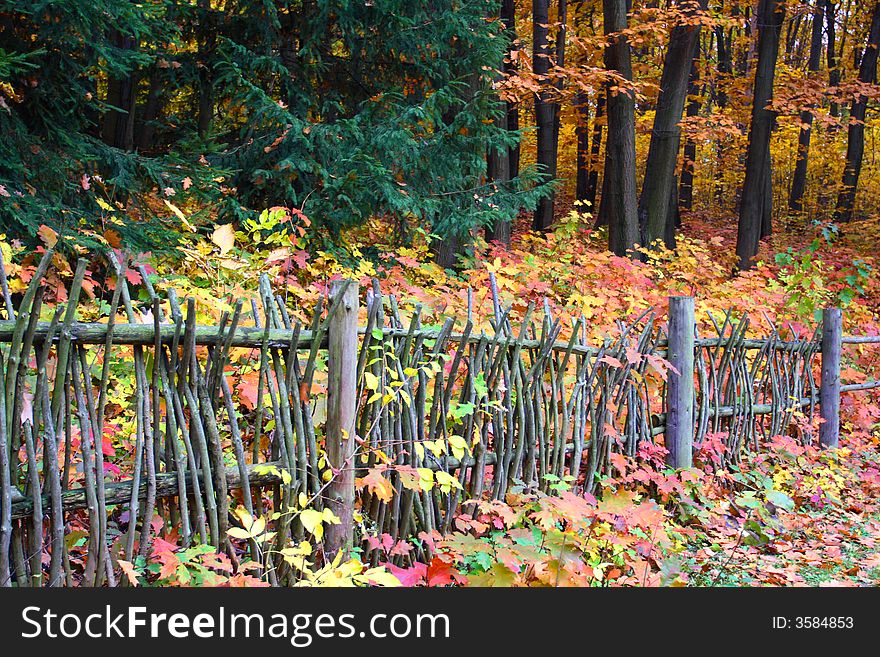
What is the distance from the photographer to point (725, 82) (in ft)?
59.6

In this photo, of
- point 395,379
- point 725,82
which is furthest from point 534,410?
point 725,82

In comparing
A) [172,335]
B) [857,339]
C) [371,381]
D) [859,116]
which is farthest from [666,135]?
[172,335]

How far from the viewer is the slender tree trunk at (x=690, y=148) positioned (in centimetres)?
1663

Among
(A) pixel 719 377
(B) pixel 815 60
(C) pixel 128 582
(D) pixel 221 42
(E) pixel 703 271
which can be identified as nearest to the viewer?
(C) pixel 128 582

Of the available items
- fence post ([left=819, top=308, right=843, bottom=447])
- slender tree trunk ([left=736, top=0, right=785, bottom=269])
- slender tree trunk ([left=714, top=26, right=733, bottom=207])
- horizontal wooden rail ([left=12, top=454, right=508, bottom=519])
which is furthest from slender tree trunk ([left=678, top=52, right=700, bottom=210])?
horizontal wooden rail ([left=12, top=454, right=508, bottom=519])

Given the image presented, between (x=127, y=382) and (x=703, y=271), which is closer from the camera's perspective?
(x=127, y=382)

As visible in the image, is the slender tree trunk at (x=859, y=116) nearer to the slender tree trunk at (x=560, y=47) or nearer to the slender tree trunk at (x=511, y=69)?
the slender tree trunk at (x=560, y=47)

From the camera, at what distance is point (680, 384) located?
4.75 m

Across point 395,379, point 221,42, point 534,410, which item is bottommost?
point 534,410

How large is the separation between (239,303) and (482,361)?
57.6 inches

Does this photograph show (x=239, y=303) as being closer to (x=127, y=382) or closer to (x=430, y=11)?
(x=127, y=382)

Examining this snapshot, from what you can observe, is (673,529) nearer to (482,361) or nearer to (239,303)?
(482,361)
